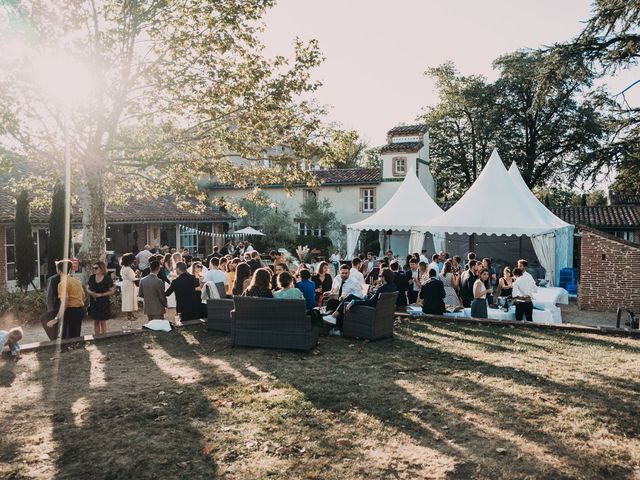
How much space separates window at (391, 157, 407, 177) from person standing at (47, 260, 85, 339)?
27205 millimetres

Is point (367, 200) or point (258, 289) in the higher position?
point (367, 200)

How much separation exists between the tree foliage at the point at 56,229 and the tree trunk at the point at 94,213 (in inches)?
103

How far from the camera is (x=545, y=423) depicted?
5.26 m

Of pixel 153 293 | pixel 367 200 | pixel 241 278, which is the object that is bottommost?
pixel 153 293

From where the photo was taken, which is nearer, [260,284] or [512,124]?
[260,284]

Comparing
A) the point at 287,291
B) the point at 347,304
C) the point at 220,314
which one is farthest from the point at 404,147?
the point at 287,291

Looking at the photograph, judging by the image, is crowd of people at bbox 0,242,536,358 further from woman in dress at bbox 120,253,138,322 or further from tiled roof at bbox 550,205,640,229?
tiled roof at bbox 550,205,640,229

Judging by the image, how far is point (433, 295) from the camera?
11.2 m

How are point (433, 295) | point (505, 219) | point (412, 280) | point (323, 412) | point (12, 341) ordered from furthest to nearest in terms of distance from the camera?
point (505, 219)
point (412, 280)
point (433, 295)
point (12, 341)
point (323, 412)

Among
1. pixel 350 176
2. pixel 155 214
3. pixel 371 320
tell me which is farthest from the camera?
pixel 350 176

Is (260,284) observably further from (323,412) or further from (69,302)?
(69,302)

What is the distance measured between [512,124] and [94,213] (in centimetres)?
2975

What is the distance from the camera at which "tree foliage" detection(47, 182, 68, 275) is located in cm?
1606

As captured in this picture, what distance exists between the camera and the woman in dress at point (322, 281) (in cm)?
1054
